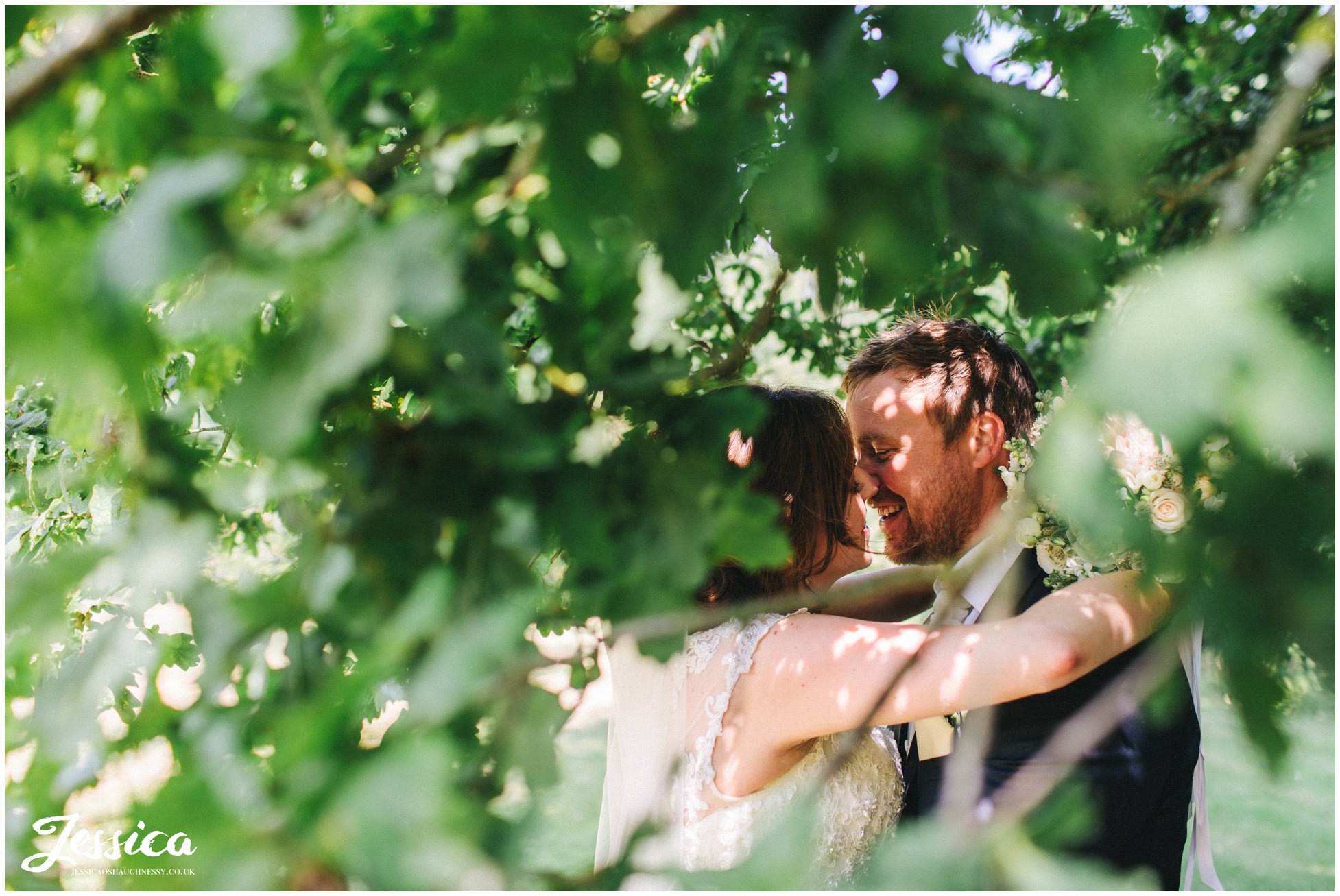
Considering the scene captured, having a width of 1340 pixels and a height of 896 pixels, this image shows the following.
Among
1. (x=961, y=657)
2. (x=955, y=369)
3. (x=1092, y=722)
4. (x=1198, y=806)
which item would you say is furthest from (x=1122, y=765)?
(x=1092, y=722)

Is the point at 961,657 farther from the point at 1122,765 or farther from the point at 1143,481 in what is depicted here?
the point at 1143,481

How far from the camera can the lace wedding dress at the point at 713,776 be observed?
221 cm

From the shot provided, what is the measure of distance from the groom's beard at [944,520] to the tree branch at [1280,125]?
1.99 m

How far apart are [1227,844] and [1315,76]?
7004 millimetres

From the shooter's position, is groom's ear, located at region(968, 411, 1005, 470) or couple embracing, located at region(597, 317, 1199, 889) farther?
groom's ear, located at region(968, 411, 1005, 470)

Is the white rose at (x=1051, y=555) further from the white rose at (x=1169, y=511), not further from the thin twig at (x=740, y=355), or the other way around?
the white rose at (x=1169, y=511)

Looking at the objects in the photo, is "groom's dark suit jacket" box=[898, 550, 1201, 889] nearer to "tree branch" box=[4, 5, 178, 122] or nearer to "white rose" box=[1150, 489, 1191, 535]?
"white rose" box=[1150, 489, 1191, 535]

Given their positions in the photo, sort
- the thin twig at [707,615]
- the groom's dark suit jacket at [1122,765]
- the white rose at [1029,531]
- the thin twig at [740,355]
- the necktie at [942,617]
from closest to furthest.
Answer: the thin twig at [707,615], the thin twig at [740,355], the necktie at [942,617], the white rose at [1029,531], the groom's dark suit jacket at [1122,765]

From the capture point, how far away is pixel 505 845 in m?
0.54

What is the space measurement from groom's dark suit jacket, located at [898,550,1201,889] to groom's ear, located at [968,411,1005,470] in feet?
2.69

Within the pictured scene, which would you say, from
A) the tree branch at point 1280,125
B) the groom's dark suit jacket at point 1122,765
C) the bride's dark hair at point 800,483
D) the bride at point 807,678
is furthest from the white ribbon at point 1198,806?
the tree branch at point 1280,125

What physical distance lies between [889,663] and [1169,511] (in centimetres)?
122

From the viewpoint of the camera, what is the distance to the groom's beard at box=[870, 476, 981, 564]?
2.70m

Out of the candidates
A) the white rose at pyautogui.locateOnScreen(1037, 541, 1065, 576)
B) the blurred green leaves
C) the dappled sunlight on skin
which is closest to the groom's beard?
the white rose at pyautogui.locateOnScreen(1037, 541, 1065, 576)
